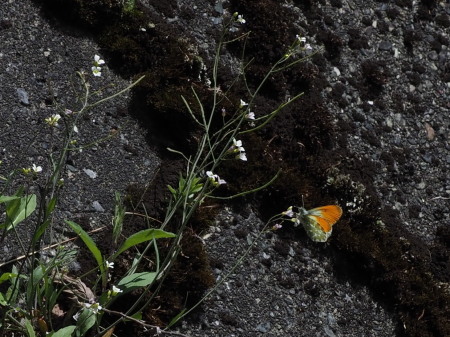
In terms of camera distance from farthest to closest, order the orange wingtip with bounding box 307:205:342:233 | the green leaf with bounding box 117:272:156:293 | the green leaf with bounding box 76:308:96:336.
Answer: the orange wingtip with bounding box 307:205:342:233 → the green leaf with bounding box 117:272:156:293 → the green leaf with bounding box 76:308:96:336

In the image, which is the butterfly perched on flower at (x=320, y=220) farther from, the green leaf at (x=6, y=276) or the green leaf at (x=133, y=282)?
the green leaf at (x=6, y=276)

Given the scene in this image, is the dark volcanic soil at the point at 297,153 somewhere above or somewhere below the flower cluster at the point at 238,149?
below

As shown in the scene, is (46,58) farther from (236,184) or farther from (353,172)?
(353,172)

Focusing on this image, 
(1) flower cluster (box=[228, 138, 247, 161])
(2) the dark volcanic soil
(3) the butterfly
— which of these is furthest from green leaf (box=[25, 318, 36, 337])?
(3) the butterfly

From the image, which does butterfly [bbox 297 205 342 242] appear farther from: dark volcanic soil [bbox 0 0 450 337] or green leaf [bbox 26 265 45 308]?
green leaf [bbox 26 265 45 308]

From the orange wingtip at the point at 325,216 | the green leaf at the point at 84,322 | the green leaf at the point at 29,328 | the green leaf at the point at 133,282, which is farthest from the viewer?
the orange wingtip at the point at 325,216

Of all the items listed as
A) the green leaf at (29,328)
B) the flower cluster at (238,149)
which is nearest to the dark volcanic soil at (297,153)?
the green leaf at (29,328)
